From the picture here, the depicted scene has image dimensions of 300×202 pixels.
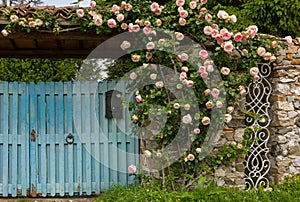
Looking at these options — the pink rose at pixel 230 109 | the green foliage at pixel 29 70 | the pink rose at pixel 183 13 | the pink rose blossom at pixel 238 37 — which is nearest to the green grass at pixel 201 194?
the pink rose at pixel 230 109

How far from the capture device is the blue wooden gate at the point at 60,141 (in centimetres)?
544

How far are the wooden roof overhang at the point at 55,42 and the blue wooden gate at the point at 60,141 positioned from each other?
0.56m

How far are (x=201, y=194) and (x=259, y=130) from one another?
1.38m

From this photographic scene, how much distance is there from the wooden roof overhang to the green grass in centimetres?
187

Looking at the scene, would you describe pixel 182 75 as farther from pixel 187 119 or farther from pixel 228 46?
pixel 228 46

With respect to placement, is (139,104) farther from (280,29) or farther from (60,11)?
(280,29)

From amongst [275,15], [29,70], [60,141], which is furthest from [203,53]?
[29,70]

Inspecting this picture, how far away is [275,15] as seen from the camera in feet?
25.2

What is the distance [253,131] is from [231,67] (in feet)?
2.84

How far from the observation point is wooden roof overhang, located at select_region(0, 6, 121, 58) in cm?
491

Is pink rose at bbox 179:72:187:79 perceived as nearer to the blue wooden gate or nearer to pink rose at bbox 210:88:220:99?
pink rose at bbox 210:88:220:99

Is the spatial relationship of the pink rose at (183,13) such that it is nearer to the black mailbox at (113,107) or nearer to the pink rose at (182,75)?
the pink rose at (182,75)

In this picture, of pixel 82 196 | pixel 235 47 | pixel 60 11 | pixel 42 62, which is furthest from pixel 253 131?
pixel 42 62

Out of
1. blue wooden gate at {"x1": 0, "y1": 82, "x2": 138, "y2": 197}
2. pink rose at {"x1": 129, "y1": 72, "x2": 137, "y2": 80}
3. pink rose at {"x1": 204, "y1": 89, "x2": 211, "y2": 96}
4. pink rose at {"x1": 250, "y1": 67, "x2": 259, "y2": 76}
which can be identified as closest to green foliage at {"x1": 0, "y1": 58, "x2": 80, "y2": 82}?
blue wooden gate at {"x1": 0, "y1": 82, "x2": 138, "y2": 197}
